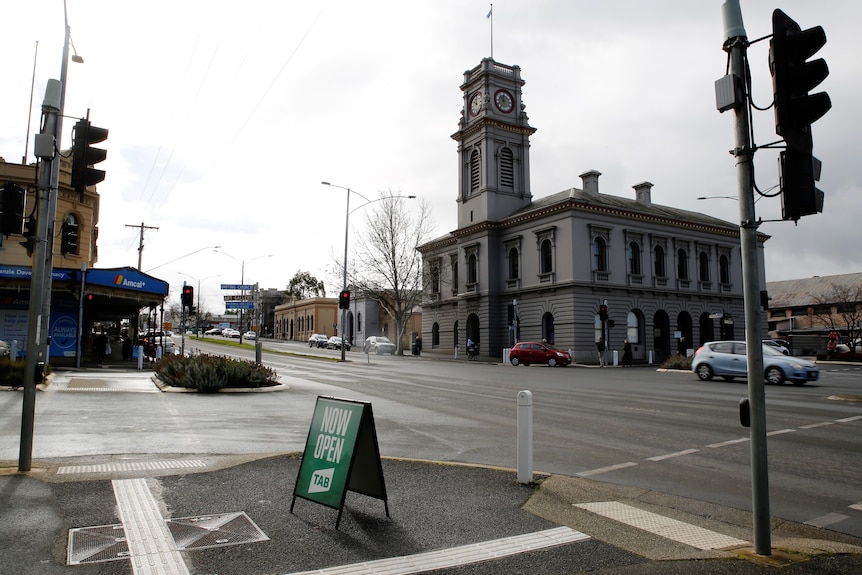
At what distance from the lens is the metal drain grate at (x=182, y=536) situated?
173 inches

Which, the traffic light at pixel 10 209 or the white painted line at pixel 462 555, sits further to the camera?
the traffic light at pixel 10 209

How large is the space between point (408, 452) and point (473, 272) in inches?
1710

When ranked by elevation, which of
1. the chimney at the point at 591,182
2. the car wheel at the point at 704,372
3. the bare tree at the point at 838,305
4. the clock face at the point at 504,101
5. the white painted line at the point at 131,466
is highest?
the clock face at the point at 504,101

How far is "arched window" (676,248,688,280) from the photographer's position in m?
49.4

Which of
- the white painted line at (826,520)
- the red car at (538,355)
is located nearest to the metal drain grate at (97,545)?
the white painted line at (826,520)

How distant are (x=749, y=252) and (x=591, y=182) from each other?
148ft

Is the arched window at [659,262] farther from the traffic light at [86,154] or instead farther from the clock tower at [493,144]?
the traffic light at [86,154]

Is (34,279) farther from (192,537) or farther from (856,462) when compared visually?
(856,462)

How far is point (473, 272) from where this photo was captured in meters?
51.9

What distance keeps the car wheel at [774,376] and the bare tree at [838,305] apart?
5472 centimetres


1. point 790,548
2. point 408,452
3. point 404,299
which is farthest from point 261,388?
point 404,299

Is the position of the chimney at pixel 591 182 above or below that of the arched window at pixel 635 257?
above

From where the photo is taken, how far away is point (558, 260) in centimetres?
4406

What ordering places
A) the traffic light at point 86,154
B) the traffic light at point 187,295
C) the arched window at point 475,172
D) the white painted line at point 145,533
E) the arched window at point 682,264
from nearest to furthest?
the white painted line at point 145,533 → the traffic light at point 86,154 → the traffic light at point 187,295 → the arched window at point 682,264 → the arched window at point 475,172
